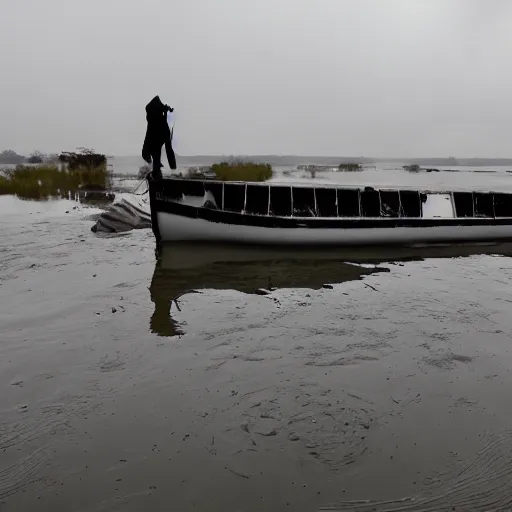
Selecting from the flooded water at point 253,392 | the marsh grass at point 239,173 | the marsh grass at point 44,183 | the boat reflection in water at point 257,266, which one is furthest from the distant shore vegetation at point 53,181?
the flooded water at point 253,392

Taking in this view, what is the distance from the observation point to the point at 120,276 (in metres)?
10.1

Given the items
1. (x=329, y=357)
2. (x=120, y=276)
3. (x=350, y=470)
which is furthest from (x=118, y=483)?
(x=120, y=276)

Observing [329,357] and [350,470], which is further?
[329,357]

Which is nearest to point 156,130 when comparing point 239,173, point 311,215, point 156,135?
point 156,135

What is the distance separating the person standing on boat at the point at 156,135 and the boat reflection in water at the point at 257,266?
257 centimetres

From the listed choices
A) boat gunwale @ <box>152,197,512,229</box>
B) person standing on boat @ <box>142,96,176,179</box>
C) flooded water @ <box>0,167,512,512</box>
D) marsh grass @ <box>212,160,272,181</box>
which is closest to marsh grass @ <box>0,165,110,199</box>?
marsh grass @ <box>212,160,272,181</box>

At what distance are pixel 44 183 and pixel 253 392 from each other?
86.6 ft

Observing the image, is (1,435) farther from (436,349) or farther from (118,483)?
(436,349)

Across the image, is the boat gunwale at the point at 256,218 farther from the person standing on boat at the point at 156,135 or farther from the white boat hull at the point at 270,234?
the person standing on boat at the point at 156,135

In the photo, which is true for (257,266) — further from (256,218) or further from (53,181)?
(53,181)

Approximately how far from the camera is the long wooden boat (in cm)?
1252

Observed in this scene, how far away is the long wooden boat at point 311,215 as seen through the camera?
12.5 m

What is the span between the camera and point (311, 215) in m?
13.9

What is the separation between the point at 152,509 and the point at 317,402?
84.0 inches
